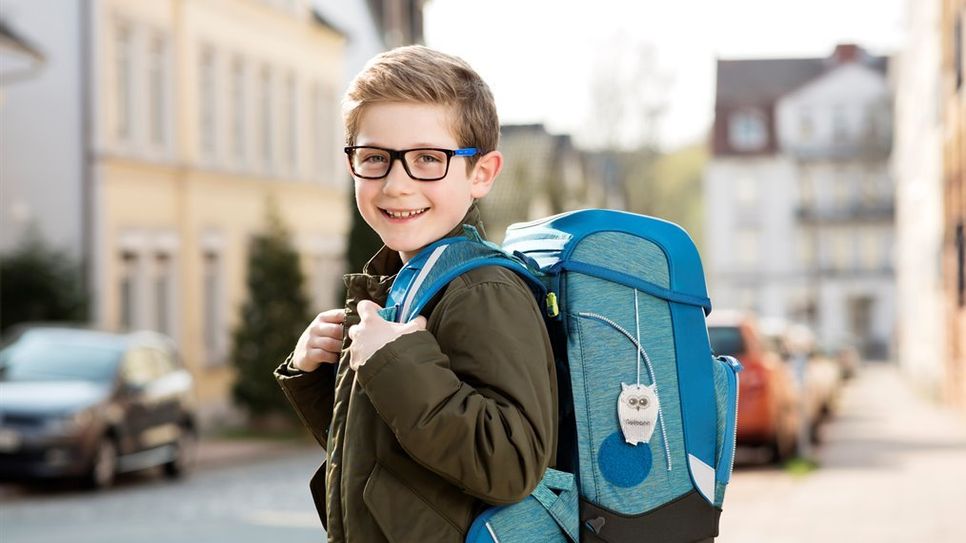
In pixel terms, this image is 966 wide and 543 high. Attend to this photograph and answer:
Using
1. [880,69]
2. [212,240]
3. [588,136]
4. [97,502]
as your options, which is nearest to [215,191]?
[212,240]

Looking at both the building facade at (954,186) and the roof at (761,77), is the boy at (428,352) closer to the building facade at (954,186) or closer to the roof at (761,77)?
the building facade at (954,186)

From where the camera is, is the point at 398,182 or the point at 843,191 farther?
the point at 843,191

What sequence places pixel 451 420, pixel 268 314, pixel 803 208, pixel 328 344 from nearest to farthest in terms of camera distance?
1. pixel 451 420
2. pixel 328 344
3. pixel 268 314
4. pixel 803 208

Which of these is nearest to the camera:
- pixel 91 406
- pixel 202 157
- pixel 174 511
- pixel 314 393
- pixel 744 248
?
pixel 314 393

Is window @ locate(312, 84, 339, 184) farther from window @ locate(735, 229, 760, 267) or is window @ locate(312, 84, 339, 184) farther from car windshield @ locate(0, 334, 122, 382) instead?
window @ locate(735, 229, 760, 267)

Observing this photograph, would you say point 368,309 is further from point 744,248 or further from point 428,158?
point 744,248

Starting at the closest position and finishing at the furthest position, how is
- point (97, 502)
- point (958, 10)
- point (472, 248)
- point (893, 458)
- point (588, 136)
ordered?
point (472, 248) → point (97, 502) → point (893, 458) → point (958, 10) → point (588, 136)

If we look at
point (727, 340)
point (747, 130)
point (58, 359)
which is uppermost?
point (747, 130)

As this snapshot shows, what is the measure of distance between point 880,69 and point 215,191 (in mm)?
58887

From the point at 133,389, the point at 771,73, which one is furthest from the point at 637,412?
the point at 771,73

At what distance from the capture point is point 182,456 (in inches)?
787

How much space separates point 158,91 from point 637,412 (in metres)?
28.6

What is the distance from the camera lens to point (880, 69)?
281 feet

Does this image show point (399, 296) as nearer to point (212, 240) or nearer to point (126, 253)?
point (126, 253)
